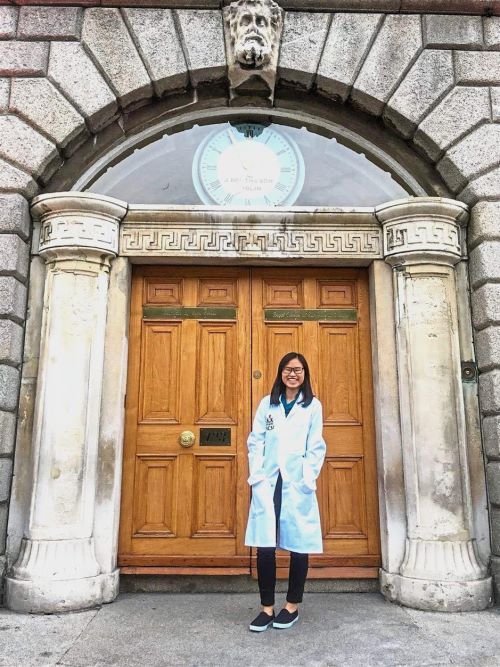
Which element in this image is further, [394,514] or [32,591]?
[394,514]

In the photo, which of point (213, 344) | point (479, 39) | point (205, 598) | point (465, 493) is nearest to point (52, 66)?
point (213, 344)

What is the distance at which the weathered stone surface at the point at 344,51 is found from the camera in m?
5.02

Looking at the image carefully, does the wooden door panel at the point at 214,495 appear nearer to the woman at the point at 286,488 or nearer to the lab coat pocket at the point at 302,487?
the woman at the point at 286,488

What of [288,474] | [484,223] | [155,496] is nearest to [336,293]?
[484,223]

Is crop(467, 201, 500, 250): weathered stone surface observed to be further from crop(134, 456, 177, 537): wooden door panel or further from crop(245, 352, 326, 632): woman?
crop(134, 456, 177, 537): wooden door panel

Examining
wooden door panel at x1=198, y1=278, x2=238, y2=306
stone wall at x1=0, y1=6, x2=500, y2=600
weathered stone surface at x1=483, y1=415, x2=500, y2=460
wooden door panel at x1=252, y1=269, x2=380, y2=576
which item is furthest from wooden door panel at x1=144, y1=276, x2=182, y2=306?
weathered stone surface at x1=483, y1=415, x2=500, y2=460

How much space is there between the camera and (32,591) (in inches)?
158

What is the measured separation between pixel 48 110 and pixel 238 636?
4.70 metres

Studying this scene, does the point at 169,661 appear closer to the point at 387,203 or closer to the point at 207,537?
the point at 207,537

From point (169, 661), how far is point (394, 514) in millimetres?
2228

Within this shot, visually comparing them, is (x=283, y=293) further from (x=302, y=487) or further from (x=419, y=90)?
(x=419, y=90)

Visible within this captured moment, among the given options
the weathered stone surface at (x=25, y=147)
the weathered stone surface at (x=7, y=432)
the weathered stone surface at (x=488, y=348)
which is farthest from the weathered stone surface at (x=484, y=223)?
the weathered stone surface at (x=7, y=432)

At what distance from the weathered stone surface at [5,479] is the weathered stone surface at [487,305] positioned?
14.1 feet

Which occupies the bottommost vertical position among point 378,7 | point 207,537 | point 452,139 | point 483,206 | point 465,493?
point 207,537
